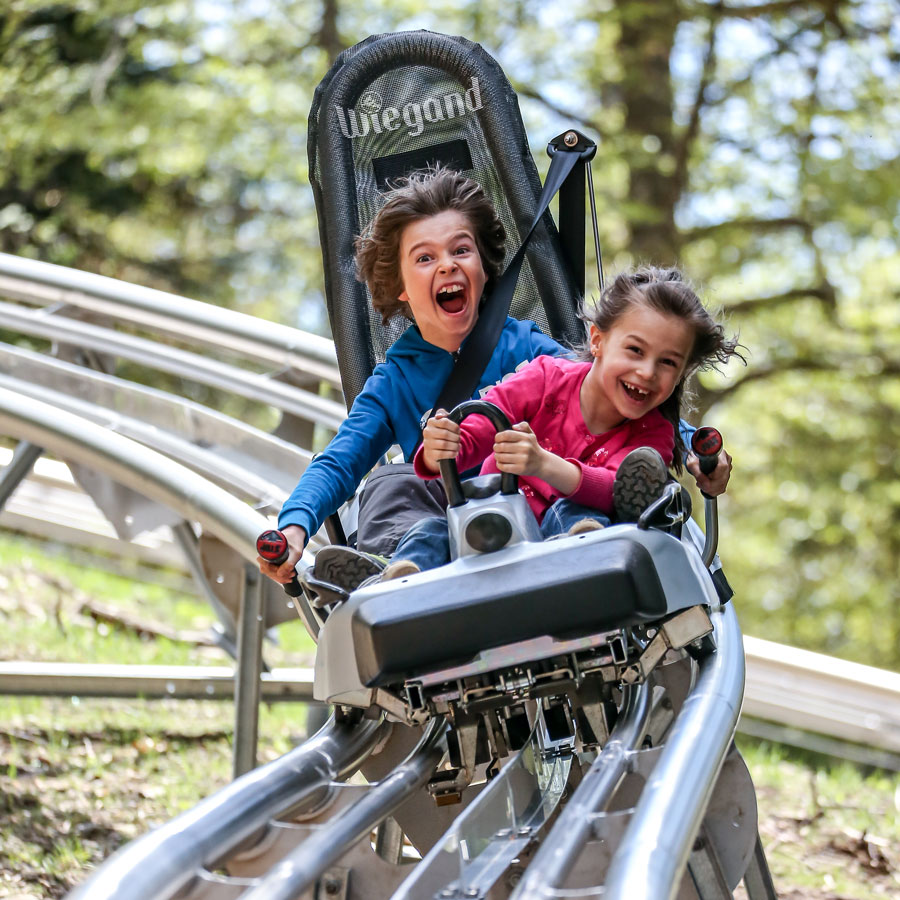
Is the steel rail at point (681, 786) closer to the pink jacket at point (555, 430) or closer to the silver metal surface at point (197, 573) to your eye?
the pink jacket at point (555, 430)

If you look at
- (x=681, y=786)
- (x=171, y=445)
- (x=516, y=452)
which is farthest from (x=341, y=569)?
(x=171, y=445)

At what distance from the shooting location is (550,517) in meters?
2.20

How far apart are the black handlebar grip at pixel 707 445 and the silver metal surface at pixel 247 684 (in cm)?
162

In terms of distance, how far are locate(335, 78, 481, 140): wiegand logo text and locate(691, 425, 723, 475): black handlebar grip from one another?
1.31 meters

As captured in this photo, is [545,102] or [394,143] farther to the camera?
[545,102]

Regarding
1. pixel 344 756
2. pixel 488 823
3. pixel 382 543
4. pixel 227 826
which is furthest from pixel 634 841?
pixel 382 543

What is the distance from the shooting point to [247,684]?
11.3 feet

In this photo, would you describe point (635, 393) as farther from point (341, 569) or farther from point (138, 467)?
point (138, 467)

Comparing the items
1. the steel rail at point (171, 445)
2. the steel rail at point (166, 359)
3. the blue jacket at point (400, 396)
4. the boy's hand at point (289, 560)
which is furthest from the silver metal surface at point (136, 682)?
the boy's hand at point (289, 560)

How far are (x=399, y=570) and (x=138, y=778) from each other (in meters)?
2.56

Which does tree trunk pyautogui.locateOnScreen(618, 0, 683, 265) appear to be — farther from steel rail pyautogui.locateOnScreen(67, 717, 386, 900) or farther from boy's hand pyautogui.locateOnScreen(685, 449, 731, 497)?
steel rail pyautogui.locateOnScreen(67, 717, 386, 900)

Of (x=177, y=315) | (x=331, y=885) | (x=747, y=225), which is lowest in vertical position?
(x=331, y=885)

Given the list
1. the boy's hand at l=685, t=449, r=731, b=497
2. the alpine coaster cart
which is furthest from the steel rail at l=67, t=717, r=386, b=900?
the boy's hand at l=685, t=449, r=731, b=497

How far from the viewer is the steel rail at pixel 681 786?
139 cm
